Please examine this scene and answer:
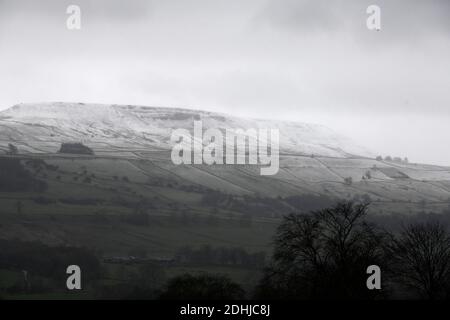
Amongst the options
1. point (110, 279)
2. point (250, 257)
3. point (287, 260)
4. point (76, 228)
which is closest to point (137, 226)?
point (76, 228)

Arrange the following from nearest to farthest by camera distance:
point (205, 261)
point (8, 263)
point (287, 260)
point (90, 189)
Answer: point (287, 260) < point (8, 263) < point (205, 261) < point (90, 189)

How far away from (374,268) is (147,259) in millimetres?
73363

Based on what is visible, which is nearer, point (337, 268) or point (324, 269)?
point (337, 268)

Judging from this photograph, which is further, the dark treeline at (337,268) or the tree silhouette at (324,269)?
the dark treeline at (337,268)

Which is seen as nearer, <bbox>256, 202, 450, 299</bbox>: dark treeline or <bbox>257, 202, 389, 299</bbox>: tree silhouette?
<bbox>257, 202, 389, 299</bbox>: tree silhouette

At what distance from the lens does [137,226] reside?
156750mm

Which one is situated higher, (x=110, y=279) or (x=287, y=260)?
(x=287, y=260)

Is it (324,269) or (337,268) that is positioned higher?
(337,268)

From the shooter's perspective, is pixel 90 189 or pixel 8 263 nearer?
pixel 8 263
